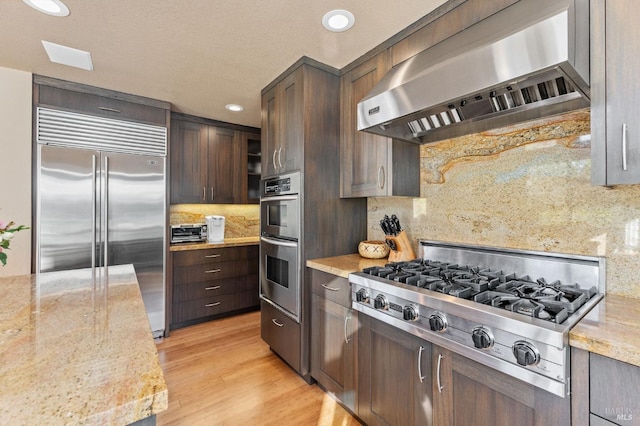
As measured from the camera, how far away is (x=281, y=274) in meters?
2.45

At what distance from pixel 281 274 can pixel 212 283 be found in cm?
146

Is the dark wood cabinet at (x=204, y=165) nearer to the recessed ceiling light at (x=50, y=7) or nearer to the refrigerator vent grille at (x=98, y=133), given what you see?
the refrigerator vent grille at (x=98, y=133)

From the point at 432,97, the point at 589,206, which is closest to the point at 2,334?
the point at 432,97

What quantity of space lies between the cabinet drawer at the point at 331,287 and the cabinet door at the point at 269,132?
104 cm

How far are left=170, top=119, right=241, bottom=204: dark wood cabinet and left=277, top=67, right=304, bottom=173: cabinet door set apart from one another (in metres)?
1.60

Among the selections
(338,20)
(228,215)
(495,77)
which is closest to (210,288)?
(228,215)

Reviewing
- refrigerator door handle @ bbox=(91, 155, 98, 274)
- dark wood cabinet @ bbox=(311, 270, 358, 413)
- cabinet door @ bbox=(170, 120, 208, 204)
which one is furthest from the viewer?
cabinet door @ bbox=(170, 120, 208, 204)

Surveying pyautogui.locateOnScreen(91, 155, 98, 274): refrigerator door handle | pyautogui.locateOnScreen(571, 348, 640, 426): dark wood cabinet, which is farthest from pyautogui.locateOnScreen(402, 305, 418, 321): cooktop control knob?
pyautogui.locateOnScreen(91, 155, 98, 274): refrigerator door handle

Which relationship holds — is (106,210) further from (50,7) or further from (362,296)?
(362,296)

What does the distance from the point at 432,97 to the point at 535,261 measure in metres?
1.02

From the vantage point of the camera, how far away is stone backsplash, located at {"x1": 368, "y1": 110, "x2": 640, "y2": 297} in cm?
131

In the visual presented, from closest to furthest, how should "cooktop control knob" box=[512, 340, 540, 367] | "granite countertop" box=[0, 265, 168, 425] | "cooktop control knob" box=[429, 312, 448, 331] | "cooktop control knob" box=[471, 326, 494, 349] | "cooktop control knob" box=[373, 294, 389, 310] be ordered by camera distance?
1. "granite countertop" box=[0, 265, 168, 425]
2. "cooktop control knob" box=[512, 340, 540, 367]
3. "cooktop control knob" box=[471, 326, 494, 349]
4. "cooktop control knob" box=[429, 312, 448, 331]
5. "cooktop control knob" box=[373, 294, 389, 310]

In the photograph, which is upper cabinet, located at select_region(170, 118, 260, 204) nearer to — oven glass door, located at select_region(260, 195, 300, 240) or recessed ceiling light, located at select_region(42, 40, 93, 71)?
recessed ceiling light, located at select_region(42, 40, 93, 71)

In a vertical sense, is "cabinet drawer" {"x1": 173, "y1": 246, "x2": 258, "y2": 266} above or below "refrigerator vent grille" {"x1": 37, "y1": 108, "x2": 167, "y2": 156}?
below
